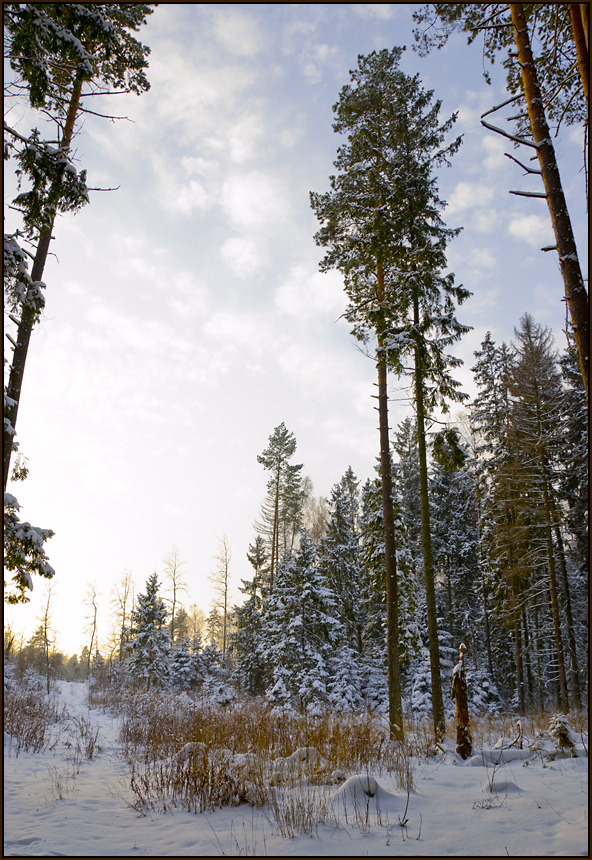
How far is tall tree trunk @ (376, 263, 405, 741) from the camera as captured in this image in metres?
10.7

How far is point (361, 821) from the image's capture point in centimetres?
427

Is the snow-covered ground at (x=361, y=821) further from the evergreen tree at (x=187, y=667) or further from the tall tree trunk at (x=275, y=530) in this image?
the tall tree trunk at (x=275, y=530)

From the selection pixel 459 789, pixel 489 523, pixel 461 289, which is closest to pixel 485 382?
pixel 489 523

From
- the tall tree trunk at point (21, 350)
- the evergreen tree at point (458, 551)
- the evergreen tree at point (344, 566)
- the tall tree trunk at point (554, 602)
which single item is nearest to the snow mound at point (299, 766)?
the tall tree trunk at point (21, 350)

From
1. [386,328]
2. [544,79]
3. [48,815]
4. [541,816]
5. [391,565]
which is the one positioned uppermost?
[544,79]

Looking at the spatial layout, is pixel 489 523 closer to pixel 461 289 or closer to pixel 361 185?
pixel 461 289

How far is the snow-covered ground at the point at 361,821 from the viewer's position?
3.75m

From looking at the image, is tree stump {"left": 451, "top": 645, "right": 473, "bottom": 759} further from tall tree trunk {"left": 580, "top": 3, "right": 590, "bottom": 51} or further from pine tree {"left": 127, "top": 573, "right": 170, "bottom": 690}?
pine tree {"left": 127, "top": 573, "right": 170, "bottom": 690}

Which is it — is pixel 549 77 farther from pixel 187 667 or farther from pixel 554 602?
pixel 187 667

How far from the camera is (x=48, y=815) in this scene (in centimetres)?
506

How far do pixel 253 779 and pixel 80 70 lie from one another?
10194 millimetres

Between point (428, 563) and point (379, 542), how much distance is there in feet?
9.83

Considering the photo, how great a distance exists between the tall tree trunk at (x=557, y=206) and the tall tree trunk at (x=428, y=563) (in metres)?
7.35

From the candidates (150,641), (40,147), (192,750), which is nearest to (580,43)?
(40,147)
